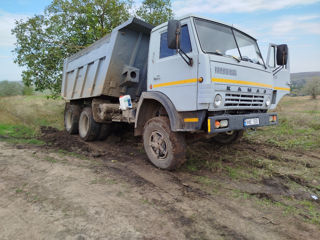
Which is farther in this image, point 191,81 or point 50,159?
point 50,159

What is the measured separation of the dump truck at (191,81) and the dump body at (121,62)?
0.08 feet

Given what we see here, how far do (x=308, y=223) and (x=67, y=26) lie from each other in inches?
468

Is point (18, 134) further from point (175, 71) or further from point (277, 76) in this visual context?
point (277, 76)

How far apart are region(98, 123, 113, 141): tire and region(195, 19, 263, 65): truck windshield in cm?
425

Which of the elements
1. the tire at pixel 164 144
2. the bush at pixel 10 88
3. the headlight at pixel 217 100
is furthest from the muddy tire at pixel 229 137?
the bush at pixel 10 88

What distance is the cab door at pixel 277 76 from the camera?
4.87 metres

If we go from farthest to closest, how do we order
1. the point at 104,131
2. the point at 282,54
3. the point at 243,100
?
the point at 104,131, the point at 282,54, the point at 243,100

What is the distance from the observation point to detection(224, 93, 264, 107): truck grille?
372 centimetres

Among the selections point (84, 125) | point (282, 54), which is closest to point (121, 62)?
point (84, 125)

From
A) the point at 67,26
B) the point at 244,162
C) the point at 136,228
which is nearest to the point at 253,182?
the point at 244,162

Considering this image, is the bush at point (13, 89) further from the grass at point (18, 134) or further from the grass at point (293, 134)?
the grass at point (293, 134)

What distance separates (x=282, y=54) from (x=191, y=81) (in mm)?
2458

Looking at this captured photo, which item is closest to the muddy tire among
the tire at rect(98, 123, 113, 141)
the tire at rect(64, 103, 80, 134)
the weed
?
the tire at rect(98, 123, 113, 141)

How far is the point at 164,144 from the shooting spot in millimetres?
4156
